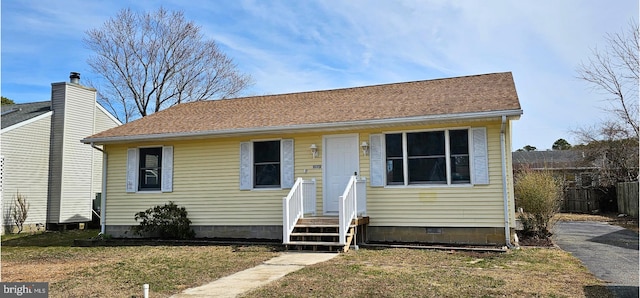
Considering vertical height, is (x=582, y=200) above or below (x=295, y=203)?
below

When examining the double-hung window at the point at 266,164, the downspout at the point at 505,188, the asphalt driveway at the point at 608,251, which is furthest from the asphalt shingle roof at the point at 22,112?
the asphalt driveway at the point at 608,251

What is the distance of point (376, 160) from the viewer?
35.1 feet

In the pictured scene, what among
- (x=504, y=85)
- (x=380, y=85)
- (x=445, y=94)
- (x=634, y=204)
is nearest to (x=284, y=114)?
(x=380, y=85)

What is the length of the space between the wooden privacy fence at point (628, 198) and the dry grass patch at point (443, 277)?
11431 millimetres

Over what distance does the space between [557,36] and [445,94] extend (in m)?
4.83

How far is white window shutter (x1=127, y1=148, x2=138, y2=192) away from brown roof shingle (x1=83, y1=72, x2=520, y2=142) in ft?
1.91

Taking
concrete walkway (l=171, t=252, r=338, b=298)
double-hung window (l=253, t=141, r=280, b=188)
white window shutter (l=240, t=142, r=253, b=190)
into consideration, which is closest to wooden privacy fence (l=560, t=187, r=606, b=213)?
double-hung window (l=253, t=141, r=280, b=188)

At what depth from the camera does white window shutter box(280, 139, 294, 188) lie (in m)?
11.4

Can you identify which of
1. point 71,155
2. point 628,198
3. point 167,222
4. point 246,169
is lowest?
point 167,222

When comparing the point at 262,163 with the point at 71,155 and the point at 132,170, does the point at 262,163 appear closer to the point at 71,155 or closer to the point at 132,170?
the point at 132,170

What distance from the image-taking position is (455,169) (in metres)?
10.2

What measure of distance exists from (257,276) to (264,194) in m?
4.75

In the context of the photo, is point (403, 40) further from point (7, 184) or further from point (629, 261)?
point (7, 184)

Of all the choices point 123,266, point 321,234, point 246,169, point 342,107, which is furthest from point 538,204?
point 123,266
